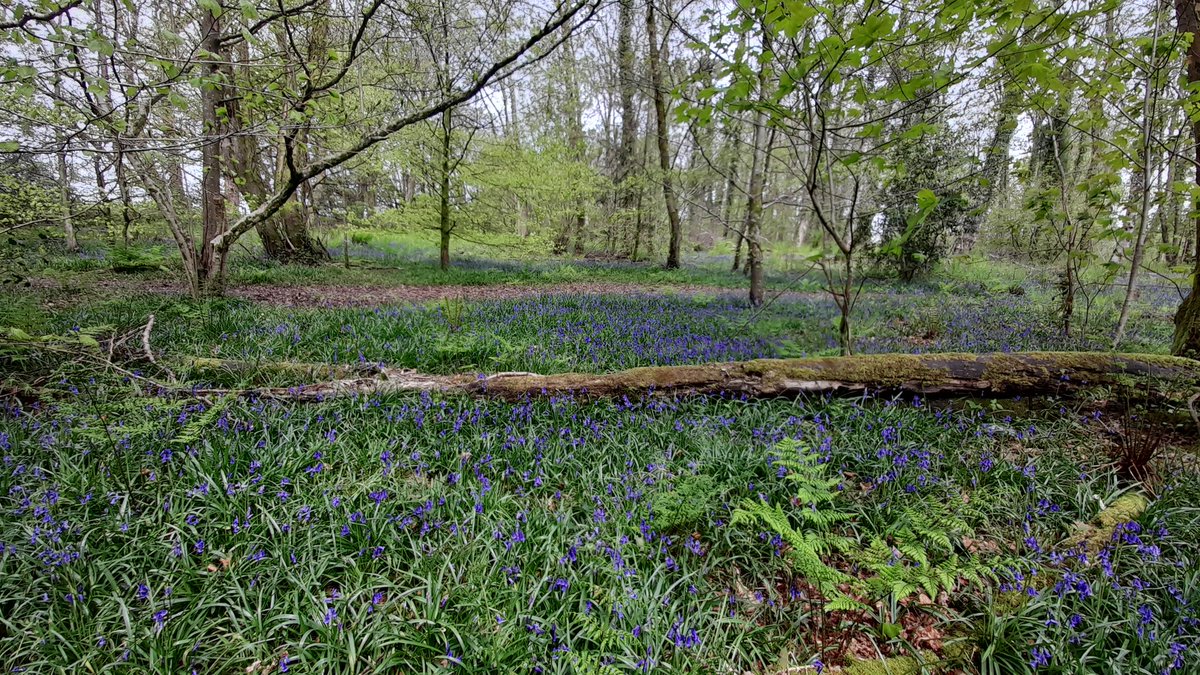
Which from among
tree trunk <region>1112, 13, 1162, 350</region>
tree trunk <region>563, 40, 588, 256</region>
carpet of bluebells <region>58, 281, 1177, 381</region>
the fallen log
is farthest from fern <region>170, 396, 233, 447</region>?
tree trunk <region>563, 40, 588, 256</region>

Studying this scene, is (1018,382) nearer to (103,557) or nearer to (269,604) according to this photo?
(269,604)

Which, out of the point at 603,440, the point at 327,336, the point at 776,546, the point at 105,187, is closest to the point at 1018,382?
the point at 776,546

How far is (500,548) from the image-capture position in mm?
2279

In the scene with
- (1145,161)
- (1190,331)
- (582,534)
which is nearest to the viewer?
(582,534)

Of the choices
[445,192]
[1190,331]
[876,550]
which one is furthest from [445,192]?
[1190,331]

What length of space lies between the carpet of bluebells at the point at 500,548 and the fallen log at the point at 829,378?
1.76 ft

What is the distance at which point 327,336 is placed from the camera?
17.9ft

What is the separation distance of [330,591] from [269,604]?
0.26 metres

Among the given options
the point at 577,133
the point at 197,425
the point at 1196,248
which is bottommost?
the point at 197,425

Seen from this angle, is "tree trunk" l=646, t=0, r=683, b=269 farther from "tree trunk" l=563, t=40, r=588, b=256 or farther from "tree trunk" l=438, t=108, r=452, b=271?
"tree trunk" l=438, t=108, r=452, b=271

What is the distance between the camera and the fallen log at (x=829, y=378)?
392 centimetres

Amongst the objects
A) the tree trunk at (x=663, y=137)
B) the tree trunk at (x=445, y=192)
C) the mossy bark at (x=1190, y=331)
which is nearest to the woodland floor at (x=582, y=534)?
the mossy bark at (x=1190, y=331)

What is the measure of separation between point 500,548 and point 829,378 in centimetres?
332

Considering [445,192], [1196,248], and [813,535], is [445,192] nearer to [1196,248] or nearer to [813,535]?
[813,535]
